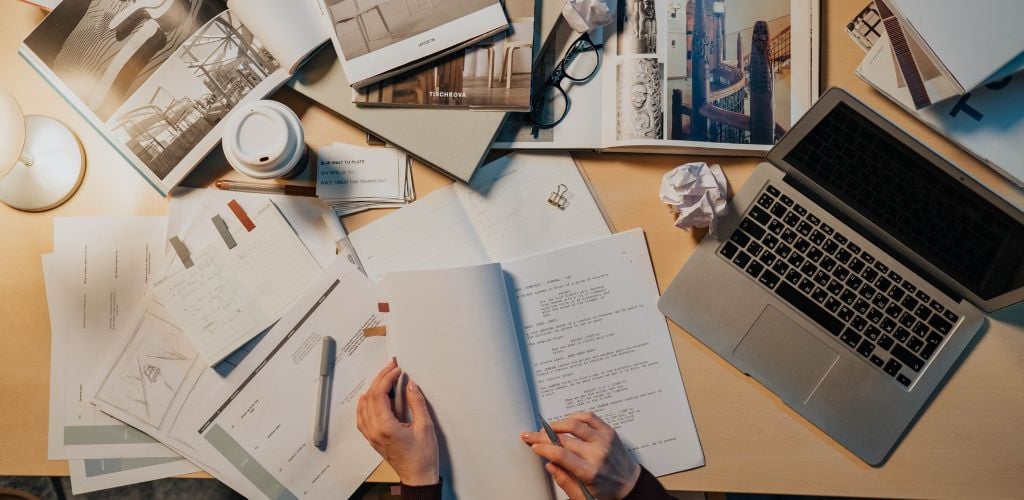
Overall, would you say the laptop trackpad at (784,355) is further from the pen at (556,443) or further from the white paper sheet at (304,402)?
the white paper sheet at (304,402)

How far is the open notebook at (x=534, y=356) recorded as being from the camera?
81 cm

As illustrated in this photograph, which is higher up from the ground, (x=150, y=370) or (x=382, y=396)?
(x=150, y=370)

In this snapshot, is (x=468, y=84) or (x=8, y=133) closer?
(x=8, y=133)

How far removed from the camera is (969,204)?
74 centimetres

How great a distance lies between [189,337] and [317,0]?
1.62 ft

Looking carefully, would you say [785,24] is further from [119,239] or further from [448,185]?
[119,239]

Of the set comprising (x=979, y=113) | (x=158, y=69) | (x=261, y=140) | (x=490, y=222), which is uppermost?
(x=158, y=69)

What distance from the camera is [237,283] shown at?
Answer: 84 cm

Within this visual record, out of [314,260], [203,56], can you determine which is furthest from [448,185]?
[203,56]

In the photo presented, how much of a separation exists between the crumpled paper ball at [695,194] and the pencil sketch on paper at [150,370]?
27.3 inches

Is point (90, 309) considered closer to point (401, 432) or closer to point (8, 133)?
point (8, 133)

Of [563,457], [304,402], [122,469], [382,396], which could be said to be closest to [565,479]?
[563,457]

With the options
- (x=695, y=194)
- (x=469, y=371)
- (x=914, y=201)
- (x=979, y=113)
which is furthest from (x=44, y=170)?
(x=979, y=113)

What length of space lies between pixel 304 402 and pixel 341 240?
0.75ft
